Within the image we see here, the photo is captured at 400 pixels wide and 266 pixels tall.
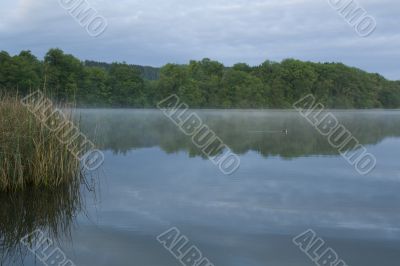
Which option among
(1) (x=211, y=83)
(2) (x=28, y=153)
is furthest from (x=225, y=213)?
(1) (x=211, y=83)

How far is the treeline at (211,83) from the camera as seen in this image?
6178cm

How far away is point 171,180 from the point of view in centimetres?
1008

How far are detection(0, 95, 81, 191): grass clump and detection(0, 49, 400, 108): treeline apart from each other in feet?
160

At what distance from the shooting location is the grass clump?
757 cm

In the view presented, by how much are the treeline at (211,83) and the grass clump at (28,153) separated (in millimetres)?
48876

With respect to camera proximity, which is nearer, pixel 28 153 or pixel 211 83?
pixel 28 153

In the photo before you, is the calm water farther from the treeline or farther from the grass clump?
the treeline

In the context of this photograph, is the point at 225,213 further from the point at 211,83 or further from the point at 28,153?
the point at 211,83

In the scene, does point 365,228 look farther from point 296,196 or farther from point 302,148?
point 302,148

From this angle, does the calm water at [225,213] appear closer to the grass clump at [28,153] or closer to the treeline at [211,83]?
the grass clump at [28,153]

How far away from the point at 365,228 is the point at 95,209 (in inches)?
153

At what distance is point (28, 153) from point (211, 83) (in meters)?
64.2

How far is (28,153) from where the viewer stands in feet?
25.8

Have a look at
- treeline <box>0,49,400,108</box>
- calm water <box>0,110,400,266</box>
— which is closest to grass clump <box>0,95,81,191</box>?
calm water <box>0,110,400,266</box>
